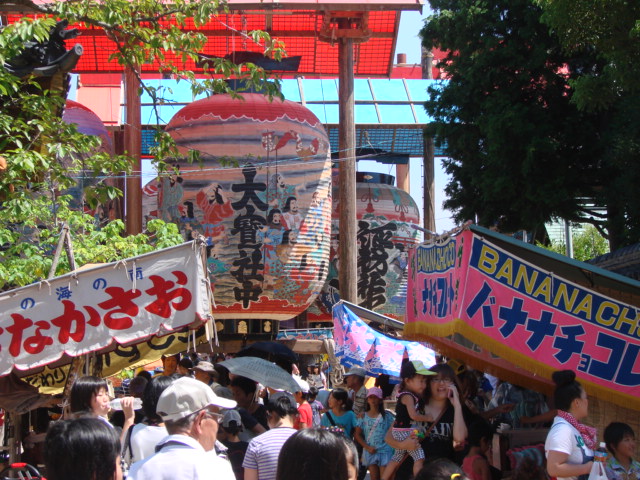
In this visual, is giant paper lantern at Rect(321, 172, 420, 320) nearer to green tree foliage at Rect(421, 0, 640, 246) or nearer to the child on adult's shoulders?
green tree foliage at Rect(421, 0, 640, 246)

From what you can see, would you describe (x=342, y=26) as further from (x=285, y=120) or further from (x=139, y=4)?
(x=139, y=4)

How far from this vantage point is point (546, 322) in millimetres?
6238

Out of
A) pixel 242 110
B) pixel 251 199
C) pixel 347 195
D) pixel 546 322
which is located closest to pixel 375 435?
pixel 546 322

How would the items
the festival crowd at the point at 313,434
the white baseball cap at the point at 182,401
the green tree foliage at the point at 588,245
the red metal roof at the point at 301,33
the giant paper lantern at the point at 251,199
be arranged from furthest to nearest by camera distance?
1. the green tree foliage at the point at 588,245
2. the red metal roof at the point at 301,33
3. the giant paper lantern at the point at 251,199
4. the white baseball cap at the point at 182,401
5. the festival crowd at the point at 313,434

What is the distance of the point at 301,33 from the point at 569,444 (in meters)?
15.9

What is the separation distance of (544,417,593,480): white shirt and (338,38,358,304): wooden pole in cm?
1147

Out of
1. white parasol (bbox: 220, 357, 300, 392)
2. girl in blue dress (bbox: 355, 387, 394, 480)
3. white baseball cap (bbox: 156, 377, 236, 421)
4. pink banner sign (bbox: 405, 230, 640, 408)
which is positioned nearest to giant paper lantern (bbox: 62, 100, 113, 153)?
white parasol (bbox: 220, 357, 300, 392)

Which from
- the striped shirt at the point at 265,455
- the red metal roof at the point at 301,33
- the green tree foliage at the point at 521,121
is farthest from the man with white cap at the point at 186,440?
the red metal roof at the point at 301,33

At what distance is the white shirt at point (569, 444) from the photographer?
190 inches

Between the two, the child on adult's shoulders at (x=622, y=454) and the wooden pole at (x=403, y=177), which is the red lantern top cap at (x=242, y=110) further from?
the child on adult's shoulders at (x=622, y=454)

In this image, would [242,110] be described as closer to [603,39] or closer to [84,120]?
[84,120]

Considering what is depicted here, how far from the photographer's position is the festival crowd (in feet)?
→ 9.98

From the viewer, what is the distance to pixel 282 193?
16.2 m

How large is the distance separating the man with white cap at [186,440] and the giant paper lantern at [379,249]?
56.5ft
